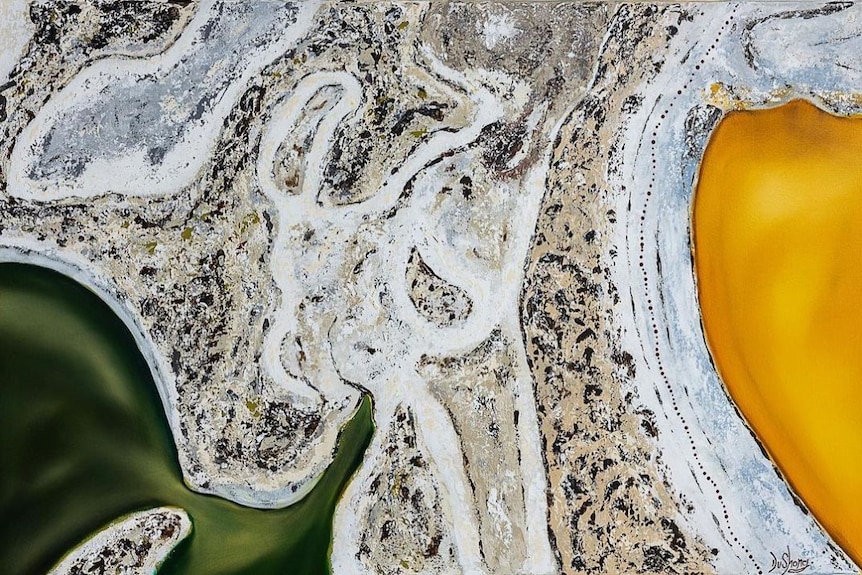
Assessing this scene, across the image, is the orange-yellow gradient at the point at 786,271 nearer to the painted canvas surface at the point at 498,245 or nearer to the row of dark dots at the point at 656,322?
the painted canvas surface at the point at 498,245

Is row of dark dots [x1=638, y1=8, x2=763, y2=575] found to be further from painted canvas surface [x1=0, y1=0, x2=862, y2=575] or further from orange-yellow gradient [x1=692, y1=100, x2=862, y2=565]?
orange-yellow gradient [x1=692, y1=100, x2=862, y2=565]

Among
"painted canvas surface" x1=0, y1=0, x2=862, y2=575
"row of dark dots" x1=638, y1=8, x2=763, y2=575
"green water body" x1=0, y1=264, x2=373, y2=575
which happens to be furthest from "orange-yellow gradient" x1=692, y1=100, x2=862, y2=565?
"green water body" x1=0, y1=264, x2=373, y2=575

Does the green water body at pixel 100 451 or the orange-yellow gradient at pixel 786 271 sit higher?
the orange-yellow gradient at pixel 786 271

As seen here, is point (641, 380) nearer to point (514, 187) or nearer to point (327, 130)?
point (514, 187)
